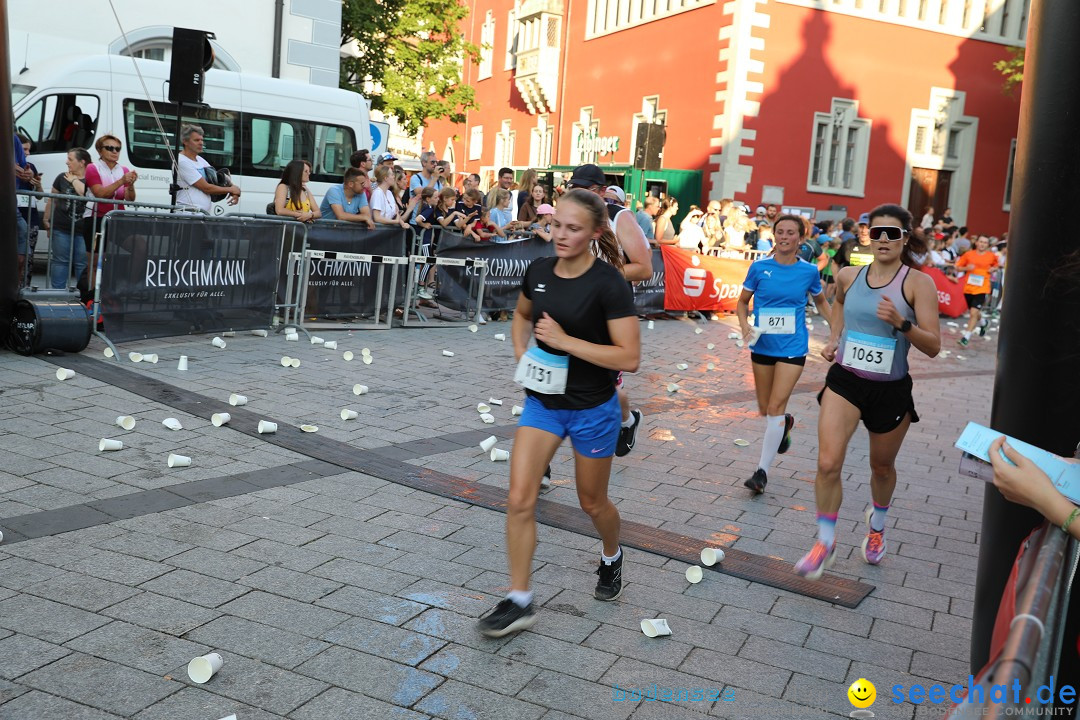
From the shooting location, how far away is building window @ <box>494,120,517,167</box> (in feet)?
138

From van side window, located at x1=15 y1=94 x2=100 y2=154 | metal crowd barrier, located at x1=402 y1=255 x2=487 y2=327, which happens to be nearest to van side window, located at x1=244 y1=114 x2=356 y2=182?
van side window, located at x1=15 y1=94 x2=100 y2=154

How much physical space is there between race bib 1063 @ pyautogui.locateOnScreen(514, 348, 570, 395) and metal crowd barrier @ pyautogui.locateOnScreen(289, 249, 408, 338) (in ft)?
24.0

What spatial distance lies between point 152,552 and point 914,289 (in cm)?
394

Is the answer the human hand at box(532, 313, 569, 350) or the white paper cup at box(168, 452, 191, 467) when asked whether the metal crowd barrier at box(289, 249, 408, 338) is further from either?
the human hand at box(532, 313, 569, 350)

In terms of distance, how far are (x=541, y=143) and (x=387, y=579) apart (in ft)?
118

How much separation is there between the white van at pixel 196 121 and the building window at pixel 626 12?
14.9m

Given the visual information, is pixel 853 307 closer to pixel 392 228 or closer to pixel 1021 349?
pixel 1021 349

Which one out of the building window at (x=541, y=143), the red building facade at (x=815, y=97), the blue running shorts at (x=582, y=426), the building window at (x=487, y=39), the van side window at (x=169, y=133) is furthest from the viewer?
the building window at (x=487, y=39)

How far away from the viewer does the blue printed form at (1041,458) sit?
88.3 inches

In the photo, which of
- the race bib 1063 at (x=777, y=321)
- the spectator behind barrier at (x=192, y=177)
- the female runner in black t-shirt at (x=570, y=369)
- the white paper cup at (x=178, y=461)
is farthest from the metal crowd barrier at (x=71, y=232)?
the female runner in black t-shirt at (x=570, y=369)

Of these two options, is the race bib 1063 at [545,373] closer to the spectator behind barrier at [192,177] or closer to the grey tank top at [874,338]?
the grey tank top at [874,338]

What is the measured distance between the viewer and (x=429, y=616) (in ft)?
13.8

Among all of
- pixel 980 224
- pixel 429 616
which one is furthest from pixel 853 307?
pixel 980 224

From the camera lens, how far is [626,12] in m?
32.9
